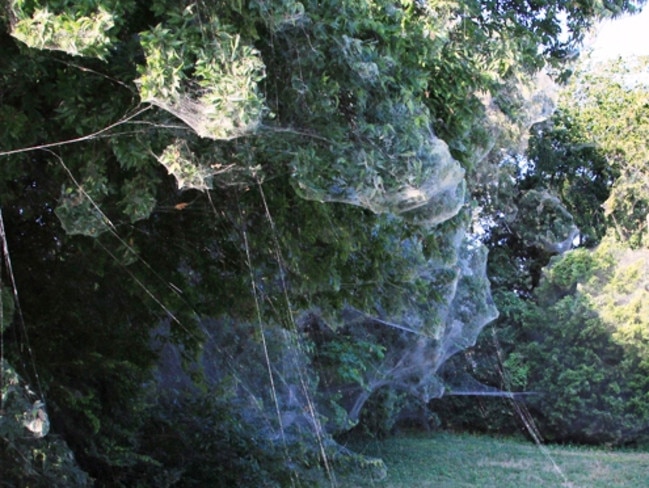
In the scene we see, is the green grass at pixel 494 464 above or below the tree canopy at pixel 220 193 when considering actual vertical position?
below

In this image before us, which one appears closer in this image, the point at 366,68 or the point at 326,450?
the point at 366,68

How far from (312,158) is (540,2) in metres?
2.34

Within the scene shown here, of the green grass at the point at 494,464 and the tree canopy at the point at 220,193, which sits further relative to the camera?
the green grass at the point at 494,464

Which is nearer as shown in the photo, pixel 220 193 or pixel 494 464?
pixel 220 193

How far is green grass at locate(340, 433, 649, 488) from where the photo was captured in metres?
12.3

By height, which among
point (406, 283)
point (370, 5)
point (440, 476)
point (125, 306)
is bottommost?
point (440, 476)

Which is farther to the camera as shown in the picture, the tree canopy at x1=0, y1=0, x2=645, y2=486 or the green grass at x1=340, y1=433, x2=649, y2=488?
Answer: the green grass at x1=340, y1=433, x2=649, y2=488

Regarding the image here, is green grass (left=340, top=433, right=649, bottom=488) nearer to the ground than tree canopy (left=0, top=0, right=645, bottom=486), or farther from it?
nearer to the ground

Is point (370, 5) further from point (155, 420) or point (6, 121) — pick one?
point (155, 420)

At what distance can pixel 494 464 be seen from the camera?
1394 centimetres

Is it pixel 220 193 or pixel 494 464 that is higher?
pixel 220 193

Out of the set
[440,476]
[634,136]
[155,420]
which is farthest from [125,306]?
[634,136]

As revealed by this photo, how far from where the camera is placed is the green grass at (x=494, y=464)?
1230 centimetres

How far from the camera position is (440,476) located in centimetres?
1280
